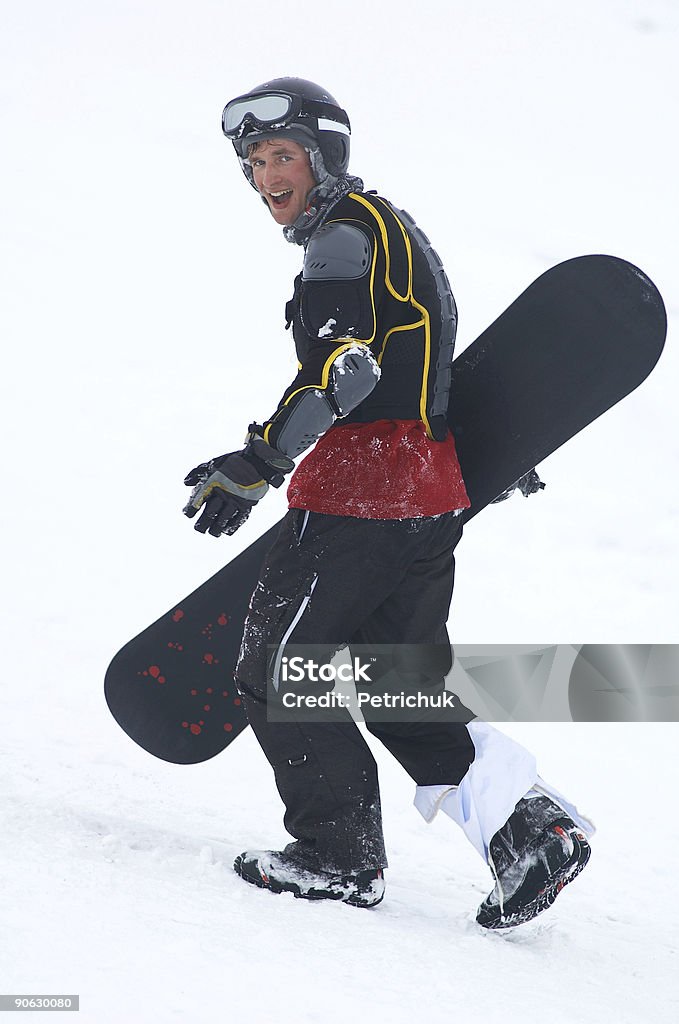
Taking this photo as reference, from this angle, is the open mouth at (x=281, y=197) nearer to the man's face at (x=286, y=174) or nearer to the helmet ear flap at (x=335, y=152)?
the man's face at (x=286, y=174)

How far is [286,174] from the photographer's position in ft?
7.56

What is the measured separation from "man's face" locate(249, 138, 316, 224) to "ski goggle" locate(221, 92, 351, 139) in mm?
45

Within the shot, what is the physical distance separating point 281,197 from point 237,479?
74 centimetres

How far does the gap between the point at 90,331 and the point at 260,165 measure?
5571 mm

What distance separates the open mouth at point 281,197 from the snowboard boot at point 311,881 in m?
1.50

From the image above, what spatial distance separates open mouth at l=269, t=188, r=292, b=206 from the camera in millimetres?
2320

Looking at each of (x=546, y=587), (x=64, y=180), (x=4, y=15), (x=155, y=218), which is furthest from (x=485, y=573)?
(x=4, y=15)

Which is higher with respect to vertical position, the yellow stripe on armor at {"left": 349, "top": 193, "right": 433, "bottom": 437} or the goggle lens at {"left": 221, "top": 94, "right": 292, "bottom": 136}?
the goggle lens at {"left": 221, "top": 94, "right": 292, "bottom": 136}

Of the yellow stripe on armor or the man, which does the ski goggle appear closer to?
the man

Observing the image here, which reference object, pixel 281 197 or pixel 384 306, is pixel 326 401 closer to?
pixel 384 306

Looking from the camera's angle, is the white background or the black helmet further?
the black helmet

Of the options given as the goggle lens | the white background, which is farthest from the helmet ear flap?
the white background

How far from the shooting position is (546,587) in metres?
5.34

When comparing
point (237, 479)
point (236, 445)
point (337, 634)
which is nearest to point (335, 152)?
point (237, 479)
